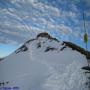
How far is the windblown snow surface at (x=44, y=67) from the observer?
20.2 meters

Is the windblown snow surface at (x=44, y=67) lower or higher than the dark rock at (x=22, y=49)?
lower

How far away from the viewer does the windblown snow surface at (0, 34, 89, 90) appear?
2020 cm

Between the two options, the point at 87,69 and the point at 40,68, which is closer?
the point at 87,69

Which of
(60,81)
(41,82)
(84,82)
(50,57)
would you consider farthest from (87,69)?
(50,57)

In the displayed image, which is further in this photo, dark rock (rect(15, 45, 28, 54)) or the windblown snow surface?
dark rock (rect(15, 45, 28, 54))

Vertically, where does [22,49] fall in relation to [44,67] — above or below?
above

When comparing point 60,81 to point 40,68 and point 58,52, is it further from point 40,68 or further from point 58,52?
point 58,52

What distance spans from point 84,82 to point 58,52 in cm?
760

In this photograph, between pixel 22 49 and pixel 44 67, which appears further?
pixel 22 49

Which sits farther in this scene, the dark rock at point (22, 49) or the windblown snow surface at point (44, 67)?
the dark rock at point (22, 49)

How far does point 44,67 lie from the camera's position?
23766 mm

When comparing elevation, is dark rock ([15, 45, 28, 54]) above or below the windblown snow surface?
above

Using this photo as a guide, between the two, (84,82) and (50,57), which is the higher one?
(50,57)

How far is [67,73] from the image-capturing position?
851 inches
